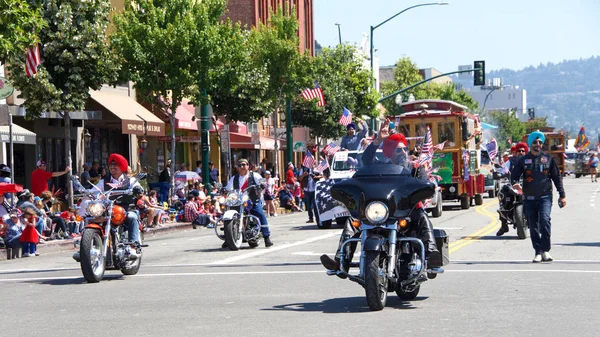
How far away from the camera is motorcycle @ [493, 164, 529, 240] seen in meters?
21.2

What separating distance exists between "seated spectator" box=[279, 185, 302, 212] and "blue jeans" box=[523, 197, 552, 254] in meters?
24.8

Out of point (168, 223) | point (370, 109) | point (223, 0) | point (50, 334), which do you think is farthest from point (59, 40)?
point (370, 109)

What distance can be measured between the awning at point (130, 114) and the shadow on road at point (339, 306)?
23.2m

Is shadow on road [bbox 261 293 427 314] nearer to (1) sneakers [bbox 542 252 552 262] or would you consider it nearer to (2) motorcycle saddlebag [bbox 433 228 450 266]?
(2) motorcycle saddlebag [bbox 433 228 450 266]

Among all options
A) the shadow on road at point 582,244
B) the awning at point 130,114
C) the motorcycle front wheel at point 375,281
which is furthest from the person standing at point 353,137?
the awning at point 130,114

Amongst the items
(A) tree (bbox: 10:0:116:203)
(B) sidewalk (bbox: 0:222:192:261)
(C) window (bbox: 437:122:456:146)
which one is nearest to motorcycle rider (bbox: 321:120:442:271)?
(B) sidewalk (bbox: 0:222:192:261)

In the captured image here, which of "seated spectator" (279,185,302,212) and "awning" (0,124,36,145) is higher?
"awning" (0,124,36,145)

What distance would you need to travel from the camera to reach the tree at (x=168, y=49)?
34.4 meters

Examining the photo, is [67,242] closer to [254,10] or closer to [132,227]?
[132,227]

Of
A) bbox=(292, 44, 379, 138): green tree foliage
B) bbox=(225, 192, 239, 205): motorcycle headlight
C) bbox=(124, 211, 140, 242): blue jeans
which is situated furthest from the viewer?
bbox=(292, 44, 379, 138): green tree foliage

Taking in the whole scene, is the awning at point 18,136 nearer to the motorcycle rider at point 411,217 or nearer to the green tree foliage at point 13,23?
the green tree foliage at point 13,23

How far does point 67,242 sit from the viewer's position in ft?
77.1

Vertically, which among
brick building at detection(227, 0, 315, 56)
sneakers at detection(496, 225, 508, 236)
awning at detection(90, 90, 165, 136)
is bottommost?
sneakers at detection(496, 225, 508, 236)

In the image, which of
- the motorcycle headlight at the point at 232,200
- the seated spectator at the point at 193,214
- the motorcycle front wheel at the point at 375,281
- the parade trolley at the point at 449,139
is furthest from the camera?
the parade trolley at the point at 449,139
